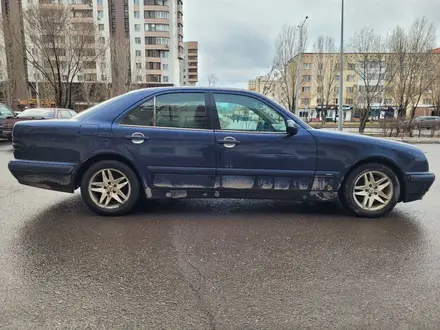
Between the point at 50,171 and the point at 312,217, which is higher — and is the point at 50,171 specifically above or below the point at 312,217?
above

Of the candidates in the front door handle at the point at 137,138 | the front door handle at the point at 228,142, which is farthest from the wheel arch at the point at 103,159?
the front door handle at the point at 228,142

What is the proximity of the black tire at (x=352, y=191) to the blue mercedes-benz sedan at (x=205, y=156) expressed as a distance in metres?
0.01

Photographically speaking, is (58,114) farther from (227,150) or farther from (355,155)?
(355,155)

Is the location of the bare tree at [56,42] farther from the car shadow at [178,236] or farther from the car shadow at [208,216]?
the car shadow at [178,236]

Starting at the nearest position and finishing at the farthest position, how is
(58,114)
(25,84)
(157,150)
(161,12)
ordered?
(157,150), (58,114), (25,84), (161,12)

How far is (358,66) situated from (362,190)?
2660 centimetres

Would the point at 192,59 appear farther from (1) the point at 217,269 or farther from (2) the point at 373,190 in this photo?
(1) the point at 217,269

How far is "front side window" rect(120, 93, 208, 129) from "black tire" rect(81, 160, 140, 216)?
564 mm

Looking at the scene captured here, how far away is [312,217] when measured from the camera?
457 cm

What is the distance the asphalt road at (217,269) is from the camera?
93.4 inches

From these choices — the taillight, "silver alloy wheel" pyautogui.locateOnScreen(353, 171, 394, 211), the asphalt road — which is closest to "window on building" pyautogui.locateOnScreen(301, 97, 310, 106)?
"silver alloy wheel" pyautogui.locateOnScreen(353, 171, 394, 211)

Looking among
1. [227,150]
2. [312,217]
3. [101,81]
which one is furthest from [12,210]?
[101,81]

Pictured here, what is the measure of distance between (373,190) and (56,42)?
25540mm

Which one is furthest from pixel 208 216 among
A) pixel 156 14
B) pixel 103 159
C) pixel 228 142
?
pixel 156 14
